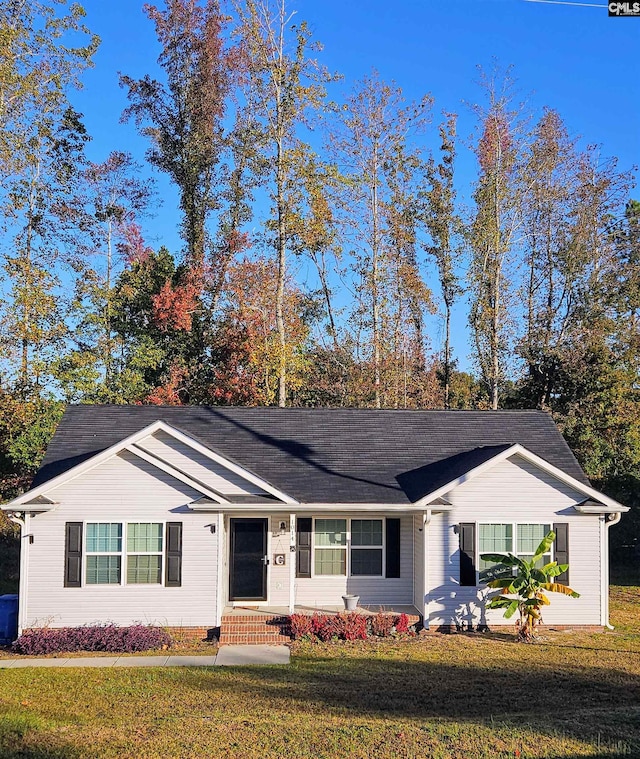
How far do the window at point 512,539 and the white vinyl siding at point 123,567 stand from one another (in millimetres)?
5490

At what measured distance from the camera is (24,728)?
873 cm

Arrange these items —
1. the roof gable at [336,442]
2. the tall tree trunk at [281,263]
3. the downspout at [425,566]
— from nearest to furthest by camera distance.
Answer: the downspout at [425,566], the roof gable at [336,442], the tall tree trunk at [281,263]

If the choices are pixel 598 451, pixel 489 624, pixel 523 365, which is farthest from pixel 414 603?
pixel 523 365

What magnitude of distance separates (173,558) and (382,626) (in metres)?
4.30

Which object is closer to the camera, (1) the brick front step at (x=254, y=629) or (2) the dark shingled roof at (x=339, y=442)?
(1) the brick front step at (x=254, y=629)

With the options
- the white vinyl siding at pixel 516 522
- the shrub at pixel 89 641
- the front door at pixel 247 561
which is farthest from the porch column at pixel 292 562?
the white vinyl siding at pixel 516 522

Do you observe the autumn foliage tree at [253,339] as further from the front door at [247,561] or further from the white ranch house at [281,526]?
the front door at [247,561]

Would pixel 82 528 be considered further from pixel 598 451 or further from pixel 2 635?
pixel 598 451

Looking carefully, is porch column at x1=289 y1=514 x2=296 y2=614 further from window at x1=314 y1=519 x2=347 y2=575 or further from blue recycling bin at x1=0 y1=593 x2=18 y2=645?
blue recycling bin at x1=0 y1=593 x2=18 y2=645

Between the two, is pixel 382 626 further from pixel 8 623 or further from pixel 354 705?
pixel 8 623

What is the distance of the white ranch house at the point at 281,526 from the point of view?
48.0ft

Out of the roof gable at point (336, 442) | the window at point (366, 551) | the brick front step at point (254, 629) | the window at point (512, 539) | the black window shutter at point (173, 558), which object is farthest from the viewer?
the window at point (366, 551)

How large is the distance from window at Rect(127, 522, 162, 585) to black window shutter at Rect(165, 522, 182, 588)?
0.17 m

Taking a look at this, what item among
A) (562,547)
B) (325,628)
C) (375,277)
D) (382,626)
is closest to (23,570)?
(325,628)
